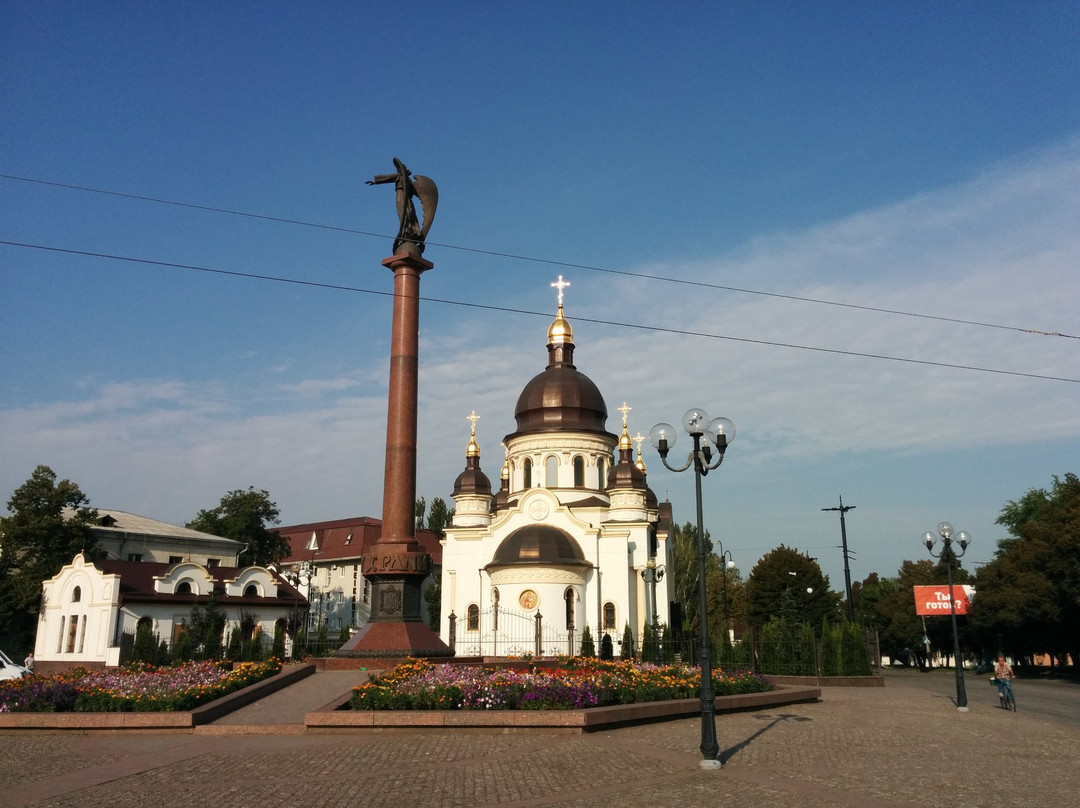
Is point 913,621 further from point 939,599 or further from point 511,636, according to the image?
point 511,636

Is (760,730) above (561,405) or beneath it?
beneath

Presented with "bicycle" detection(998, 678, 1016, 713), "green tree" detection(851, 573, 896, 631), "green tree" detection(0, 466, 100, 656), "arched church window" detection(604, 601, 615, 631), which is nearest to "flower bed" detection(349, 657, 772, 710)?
"bicycle" detection(998, 678, 1016, 713)

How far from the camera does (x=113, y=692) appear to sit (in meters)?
14.5

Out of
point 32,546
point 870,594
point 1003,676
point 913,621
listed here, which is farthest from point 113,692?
point 870,594

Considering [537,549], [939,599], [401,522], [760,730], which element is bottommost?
[760,730]

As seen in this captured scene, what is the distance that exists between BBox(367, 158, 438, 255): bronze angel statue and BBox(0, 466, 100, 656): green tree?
29.6 metres

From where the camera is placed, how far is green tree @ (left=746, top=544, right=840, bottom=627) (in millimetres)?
58656

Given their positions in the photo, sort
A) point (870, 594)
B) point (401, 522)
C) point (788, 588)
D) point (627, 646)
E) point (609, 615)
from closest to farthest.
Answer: point (401, 522)
point (627, 646)
point (609, 615)
point (788, 588)
point (870, 594)

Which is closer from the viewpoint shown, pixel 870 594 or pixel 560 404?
pixel 560 404

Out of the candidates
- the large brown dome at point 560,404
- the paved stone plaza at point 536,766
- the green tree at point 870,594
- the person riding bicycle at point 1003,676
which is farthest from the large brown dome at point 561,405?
the green tree at point 870,594

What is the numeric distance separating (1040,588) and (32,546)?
46.0 meters

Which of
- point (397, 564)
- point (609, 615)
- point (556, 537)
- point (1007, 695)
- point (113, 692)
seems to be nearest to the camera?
point (113, 692)

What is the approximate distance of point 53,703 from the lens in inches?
559

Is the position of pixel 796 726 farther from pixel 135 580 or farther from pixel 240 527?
pixel 240 527
